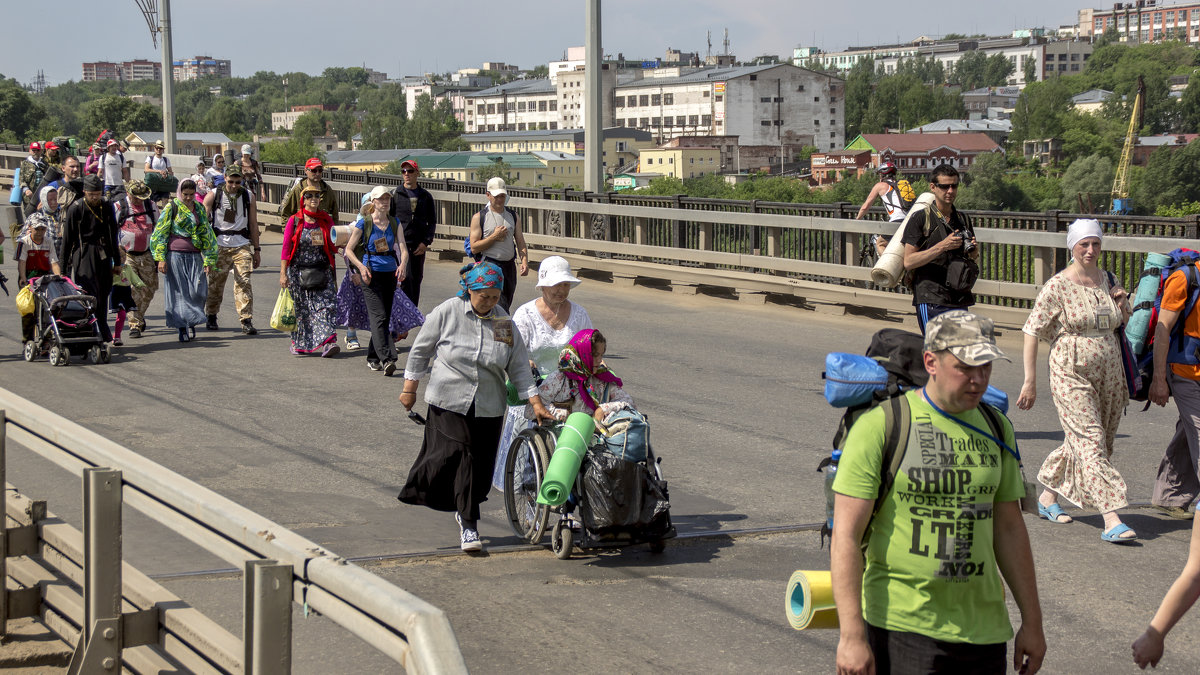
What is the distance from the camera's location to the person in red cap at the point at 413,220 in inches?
546

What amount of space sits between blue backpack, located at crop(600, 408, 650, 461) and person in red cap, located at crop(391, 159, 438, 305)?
6.77 metres

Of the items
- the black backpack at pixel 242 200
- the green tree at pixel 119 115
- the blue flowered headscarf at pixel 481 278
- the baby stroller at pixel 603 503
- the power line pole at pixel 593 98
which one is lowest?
the baby stroller at pixel 603 503

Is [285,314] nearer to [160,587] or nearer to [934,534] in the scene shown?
[160,587]

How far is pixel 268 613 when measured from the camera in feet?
11.6

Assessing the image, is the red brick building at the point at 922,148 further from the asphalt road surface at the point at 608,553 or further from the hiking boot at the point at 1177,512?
the hiking boot at the point at 1177,512

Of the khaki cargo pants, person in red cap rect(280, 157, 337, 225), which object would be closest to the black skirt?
person in red cap rect(280, 157, 337, 225)

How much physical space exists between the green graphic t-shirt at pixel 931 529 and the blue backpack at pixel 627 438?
334 centimetres

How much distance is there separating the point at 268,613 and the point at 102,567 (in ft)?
5.13

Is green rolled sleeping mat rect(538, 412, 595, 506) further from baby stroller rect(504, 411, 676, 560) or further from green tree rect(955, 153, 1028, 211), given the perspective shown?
green tree rect(955, 153, 1028, 211)

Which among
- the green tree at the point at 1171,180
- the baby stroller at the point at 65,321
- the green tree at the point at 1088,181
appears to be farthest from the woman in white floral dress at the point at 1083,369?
the green tree at the point at 1088,181

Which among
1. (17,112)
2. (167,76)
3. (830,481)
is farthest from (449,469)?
(17,112)

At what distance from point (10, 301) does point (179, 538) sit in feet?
40.2

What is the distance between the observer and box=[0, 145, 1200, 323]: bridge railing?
49.4ft

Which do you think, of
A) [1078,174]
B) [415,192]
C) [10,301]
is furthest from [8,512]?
[1078,174]
